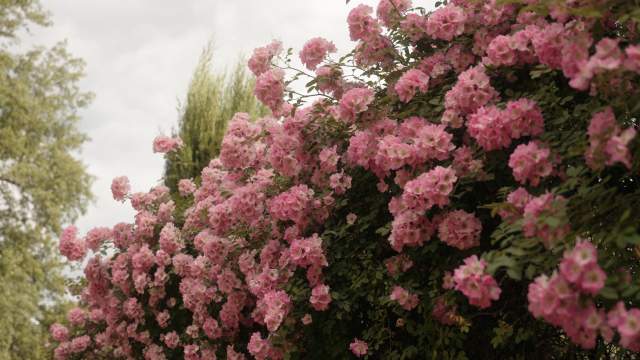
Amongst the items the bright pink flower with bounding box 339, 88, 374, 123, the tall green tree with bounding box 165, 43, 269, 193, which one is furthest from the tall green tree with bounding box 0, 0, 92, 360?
the bright pink flower with bounding box 339, 88, 374, 123

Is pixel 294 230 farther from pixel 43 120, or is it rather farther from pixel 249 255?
pixel 43 120

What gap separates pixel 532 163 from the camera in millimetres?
2771

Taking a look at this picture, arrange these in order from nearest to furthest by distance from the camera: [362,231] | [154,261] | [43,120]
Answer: [362,231], [154,261], [43,120]

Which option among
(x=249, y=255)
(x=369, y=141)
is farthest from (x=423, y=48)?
(x=249, y=255)

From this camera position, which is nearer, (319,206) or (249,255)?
(319,206)

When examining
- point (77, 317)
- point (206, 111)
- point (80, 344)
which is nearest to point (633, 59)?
point (80, 344)

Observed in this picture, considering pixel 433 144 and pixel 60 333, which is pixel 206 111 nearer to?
pixel 60 333

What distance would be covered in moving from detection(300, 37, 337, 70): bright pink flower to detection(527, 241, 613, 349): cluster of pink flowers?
2.43 meters

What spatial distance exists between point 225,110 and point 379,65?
24.8 feet

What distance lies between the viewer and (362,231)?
12.9ft

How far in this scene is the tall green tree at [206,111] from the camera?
1091cm

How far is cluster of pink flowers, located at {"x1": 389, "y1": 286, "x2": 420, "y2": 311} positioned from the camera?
3514 mm

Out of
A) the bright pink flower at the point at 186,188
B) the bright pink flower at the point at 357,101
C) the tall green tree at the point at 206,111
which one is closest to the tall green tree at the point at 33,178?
the tall green tree at the point at 206,111

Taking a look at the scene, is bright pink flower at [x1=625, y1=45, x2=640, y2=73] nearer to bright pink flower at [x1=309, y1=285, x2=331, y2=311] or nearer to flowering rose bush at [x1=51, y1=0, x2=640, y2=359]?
flowering rose bush at [x1=51, y1=0, x2=640, y2=359]
